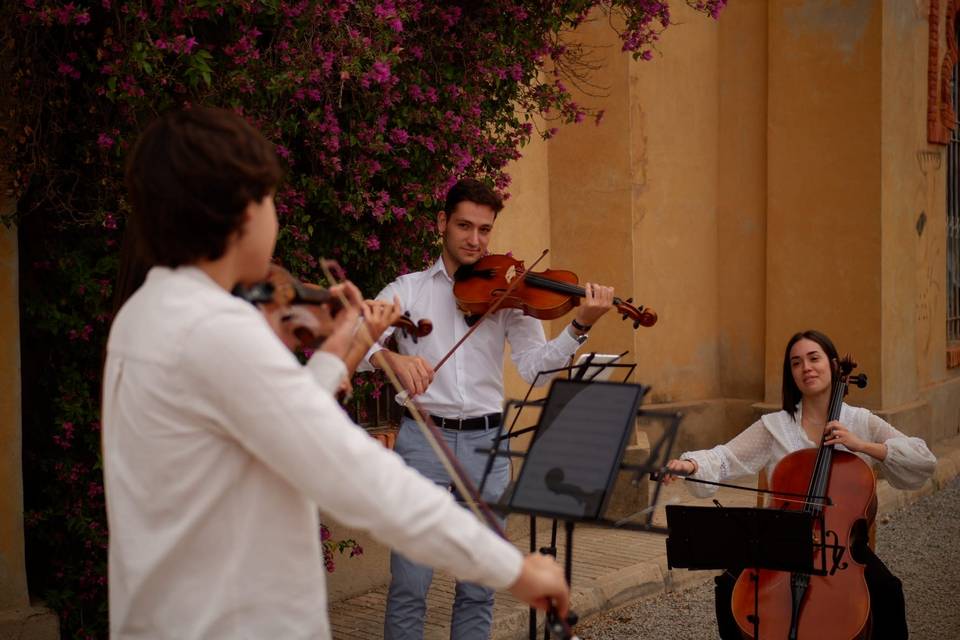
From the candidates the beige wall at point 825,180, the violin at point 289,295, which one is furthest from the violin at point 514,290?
the beige wall at point 825,180

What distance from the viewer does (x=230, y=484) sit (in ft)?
5.80

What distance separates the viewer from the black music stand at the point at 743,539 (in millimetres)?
3619

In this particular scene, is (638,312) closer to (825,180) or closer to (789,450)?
(789,450)

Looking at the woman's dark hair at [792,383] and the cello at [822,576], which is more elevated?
the woman's dark hair at [792,383]

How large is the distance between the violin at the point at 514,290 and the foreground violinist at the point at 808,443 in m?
0.69

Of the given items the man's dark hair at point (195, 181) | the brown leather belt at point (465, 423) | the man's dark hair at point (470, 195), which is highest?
the man's dark hair at point (470, 195)

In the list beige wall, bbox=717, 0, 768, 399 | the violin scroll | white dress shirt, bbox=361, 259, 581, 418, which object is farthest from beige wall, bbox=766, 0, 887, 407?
white dress shirt, bbox=361, 259, 581, 418

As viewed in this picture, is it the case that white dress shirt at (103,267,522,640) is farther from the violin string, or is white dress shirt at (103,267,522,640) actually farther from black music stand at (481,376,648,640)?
the violin string

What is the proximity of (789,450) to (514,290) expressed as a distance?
4.43ft

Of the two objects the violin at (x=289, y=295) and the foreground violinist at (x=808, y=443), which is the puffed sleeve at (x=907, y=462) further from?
the violin at (x=289, y=295)

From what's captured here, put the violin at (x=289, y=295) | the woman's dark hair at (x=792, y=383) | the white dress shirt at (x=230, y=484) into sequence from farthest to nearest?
the woman's dark hair at (x=792, y=383), the violin at (x=289, y=295), the white dress shirt at (x=230, y=484)

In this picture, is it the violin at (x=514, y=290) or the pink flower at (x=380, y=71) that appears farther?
the violin at (x=514, y=290)

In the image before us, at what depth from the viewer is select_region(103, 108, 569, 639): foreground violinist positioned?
5.51 feet

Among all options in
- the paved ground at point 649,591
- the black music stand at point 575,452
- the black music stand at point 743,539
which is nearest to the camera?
the black music stand at point 575,452
